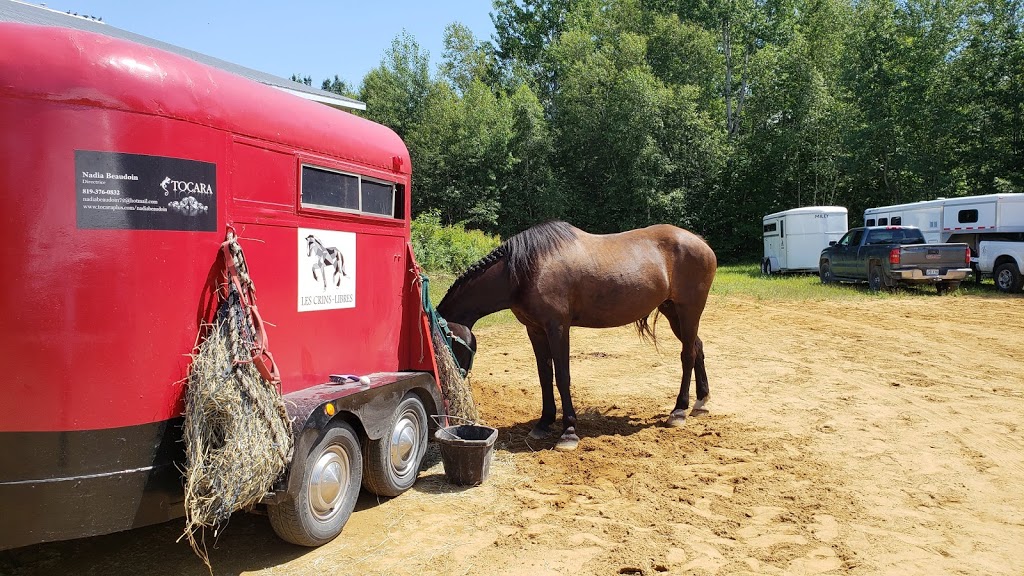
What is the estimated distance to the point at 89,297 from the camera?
296cm

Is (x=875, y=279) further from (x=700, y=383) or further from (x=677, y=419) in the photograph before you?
(x=677, y=419)

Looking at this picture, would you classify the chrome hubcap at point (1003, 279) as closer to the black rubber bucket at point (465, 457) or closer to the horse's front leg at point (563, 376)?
the horse's front leg at point (563, 376)

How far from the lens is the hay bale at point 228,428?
10.3 ft

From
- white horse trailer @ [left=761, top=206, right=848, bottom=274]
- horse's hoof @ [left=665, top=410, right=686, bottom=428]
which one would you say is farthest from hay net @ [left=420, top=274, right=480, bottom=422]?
white horse trailer @ [left=761, top=206, right=848, bottom=274]

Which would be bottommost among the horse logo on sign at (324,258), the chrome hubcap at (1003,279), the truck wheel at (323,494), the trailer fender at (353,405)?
the truck wheel at (323,494)

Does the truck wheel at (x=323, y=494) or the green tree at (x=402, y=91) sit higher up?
the green tree at (x=402, y=91)

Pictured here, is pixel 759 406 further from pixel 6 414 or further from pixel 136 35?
pixel 136 35

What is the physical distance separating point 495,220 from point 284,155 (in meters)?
28.0

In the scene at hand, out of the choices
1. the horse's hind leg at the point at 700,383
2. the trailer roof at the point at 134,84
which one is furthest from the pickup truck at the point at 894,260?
the trailer roof at the point at 134,84

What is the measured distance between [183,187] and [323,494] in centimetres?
190

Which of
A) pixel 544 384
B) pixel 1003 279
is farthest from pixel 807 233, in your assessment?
pixel 544 384

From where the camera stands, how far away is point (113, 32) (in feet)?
37.4

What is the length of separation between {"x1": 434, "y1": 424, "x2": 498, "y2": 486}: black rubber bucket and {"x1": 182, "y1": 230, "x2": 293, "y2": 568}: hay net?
1.68m

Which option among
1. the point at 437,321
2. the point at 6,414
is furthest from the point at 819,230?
the point at 6,414
